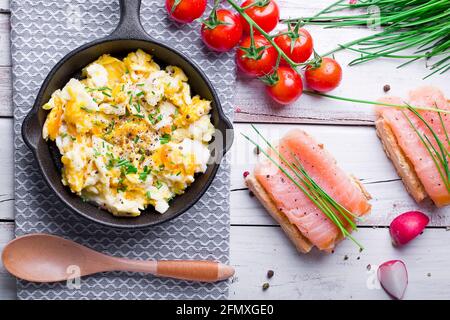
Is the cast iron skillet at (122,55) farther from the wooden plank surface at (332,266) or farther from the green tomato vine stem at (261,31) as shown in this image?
the wooden plank surface at (332,266)

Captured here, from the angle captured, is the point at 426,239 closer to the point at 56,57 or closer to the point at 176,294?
the point at 176,294

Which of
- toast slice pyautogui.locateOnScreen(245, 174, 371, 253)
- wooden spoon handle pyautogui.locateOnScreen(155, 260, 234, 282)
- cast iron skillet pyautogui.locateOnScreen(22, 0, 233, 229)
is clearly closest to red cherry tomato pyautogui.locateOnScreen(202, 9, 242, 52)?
cast iron skillet pyautogui.locateOnScreen(22, 0, 233, 229)

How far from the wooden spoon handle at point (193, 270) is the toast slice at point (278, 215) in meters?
0.31

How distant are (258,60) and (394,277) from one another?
1.12 m

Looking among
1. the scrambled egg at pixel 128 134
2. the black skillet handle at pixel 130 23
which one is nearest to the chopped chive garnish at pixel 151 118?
the scrambled egg at pixel 128 134

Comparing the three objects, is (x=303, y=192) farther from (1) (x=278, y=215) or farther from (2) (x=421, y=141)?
(2) (x=421, y=141)

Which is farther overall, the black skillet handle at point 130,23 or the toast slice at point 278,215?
the toast slice at point 278,215

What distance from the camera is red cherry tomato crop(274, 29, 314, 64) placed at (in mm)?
2342

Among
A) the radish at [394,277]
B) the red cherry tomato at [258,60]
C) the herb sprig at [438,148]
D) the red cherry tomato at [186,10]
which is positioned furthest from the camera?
the radish at [394,277]

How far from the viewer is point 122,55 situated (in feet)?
7.36

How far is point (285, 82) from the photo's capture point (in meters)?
2.34

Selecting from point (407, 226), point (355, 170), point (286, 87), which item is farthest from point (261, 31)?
point (407, 226)

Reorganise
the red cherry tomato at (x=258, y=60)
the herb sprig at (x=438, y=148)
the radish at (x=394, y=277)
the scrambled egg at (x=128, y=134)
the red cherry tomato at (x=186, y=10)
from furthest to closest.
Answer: the radish at (x=394, y=277) → the herb sprig at (x=438, y=148) → the red cherry tomato at (x=258, y=60) → the red cherry tomato at (x=186, y=10) → the scrambled egg at (x=128, y=134)

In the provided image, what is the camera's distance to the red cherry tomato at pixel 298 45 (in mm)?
2342
